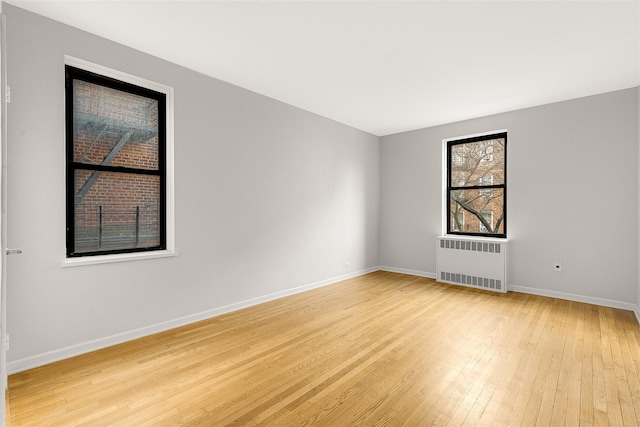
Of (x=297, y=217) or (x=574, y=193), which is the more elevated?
(x=574, y=193)

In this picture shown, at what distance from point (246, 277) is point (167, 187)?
1.47 metres

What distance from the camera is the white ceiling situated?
242cm

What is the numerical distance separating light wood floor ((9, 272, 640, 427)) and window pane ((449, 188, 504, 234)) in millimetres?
1742

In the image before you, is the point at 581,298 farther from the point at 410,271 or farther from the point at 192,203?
the point at 192,203

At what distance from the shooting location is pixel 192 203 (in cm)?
345

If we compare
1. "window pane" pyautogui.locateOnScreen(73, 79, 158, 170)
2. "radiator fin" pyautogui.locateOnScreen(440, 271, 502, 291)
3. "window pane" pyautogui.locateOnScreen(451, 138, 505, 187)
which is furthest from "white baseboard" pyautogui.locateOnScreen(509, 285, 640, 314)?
"window pane" pyautogui.locateOnScreen(73, 79, 158, 170)

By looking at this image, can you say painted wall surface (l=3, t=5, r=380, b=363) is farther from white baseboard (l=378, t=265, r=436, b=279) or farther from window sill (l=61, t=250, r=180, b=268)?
white baseboard (l=378, t=265, r=436, b=279)

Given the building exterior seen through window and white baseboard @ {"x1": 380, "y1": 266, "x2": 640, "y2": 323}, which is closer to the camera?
white baseboard @ {"x1": 380, "y1": 266, "x2": 640, "y2": 323}

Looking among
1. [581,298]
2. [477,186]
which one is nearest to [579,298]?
[581,298]

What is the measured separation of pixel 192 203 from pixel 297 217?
5.49ft

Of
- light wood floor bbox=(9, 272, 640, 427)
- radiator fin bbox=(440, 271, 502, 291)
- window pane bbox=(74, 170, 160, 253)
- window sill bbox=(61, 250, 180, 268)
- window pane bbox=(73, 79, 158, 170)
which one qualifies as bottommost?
light wood floor bbox=(9, 272, 640, 427)

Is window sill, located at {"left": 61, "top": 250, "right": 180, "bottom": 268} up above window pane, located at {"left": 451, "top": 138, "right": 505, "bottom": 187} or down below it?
below

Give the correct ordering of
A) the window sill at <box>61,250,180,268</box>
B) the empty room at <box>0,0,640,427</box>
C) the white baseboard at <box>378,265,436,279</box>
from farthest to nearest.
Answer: the white baseboard at <box>378,265,436,279</box> < the window sill at <box>61,250,180,268</box> < the empty room at <box>0,0,640,427</box>

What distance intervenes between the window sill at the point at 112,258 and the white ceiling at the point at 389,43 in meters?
2.03
